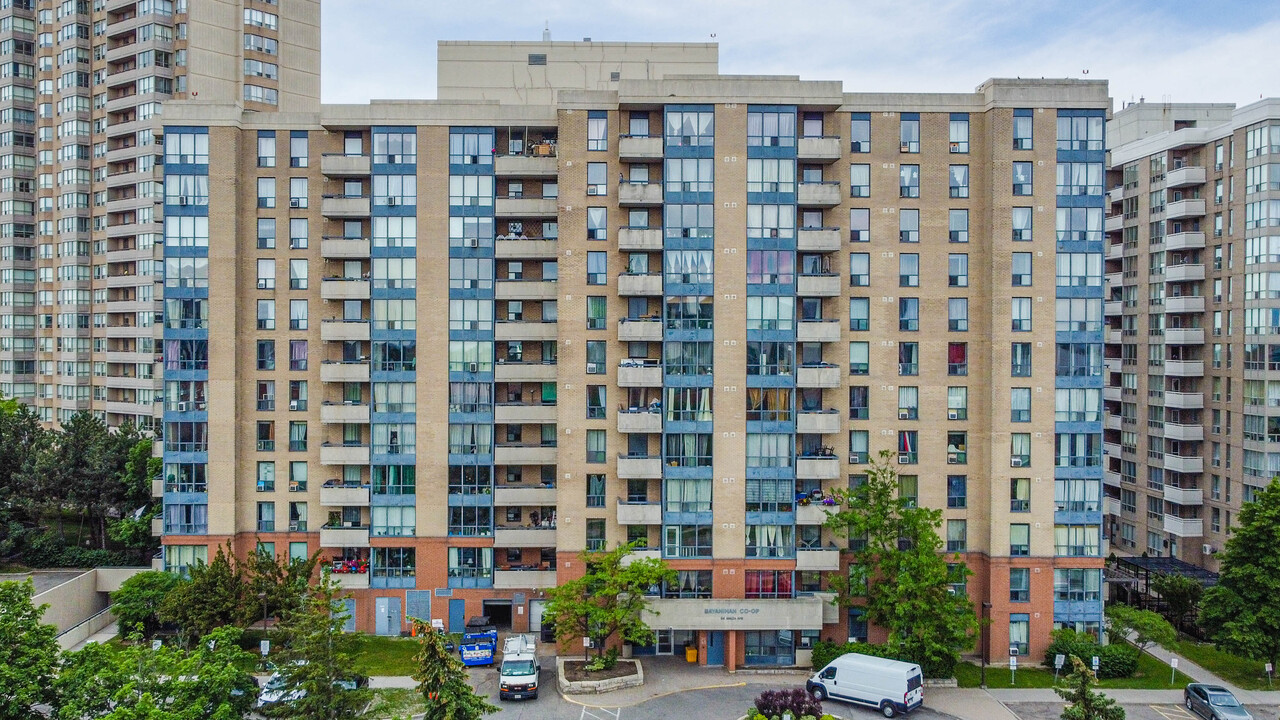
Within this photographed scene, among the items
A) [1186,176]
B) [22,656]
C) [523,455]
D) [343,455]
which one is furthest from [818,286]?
[22,656]

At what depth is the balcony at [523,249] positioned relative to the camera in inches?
2124

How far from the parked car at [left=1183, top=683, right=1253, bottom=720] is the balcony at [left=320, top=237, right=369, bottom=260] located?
51.1m

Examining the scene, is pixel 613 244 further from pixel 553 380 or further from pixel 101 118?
pixel 101 118

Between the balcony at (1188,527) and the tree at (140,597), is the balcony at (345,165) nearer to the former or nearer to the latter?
the tree at (140,597)

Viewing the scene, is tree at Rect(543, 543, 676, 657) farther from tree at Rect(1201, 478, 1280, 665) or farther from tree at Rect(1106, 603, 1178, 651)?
tree at Rect(1201, 478, 1280, 665)

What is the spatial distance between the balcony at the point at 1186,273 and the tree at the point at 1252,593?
22.9 metres

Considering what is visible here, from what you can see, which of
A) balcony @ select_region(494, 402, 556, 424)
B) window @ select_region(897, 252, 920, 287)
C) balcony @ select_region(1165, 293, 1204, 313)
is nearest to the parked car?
window @ select_region(897, 252, 920, 287)

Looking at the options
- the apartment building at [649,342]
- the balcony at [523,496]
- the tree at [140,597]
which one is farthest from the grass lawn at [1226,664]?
the tree at [140,597]

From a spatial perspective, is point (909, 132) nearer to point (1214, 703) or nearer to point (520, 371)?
point (520, 371)

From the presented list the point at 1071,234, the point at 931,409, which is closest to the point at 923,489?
the point at 931,409

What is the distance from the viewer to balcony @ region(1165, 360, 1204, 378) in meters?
67.1

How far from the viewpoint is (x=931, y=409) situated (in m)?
51.8

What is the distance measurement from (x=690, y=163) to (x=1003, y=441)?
78.9 ft

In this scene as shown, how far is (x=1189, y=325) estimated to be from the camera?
6850 centimetres
